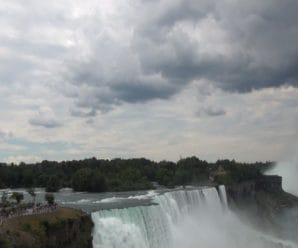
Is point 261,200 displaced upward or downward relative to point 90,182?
downward

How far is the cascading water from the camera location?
1368 inches

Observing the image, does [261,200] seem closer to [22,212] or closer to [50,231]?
[50,231]

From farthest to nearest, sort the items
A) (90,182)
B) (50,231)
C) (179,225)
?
(90,182) < (179,225) < (50,231)

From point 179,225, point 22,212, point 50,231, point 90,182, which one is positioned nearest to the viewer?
point 50,231

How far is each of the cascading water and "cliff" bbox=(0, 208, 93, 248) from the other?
1539mm

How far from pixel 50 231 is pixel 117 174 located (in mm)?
59726

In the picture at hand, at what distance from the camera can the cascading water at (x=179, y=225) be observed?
3475 centimetres

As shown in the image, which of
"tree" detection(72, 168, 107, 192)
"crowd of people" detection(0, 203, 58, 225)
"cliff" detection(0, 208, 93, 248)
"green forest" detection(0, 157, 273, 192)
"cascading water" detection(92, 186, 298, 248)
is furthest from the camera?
"green forest" detection(0, 157, 273, 192)

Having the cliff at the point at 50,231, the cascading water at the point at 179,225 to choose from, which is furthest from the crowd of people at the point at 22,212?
the cascading water at the point at 179,225

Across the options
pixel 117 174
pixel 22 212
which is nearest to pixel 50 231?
pixel 22 212

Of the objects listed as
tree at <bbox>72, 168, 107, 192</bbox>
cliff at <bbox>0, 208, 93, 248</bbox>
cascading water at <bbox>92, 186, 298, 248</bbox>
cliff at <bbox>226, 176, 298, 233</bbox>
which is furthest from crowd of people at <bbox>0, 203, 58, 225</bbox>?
tree at <bbox>72, 168, 107, 192</bbox>

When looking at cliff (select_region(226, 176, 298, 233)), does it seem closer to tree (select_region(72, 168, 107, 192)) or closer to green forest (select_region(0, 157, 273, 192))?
green forest (select_region(0, 157, 273, 192))

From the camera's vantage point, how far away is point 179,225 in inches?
1848

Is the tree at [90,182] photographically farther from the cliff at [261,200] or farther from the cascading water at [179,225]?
the cliff at [261,200]
